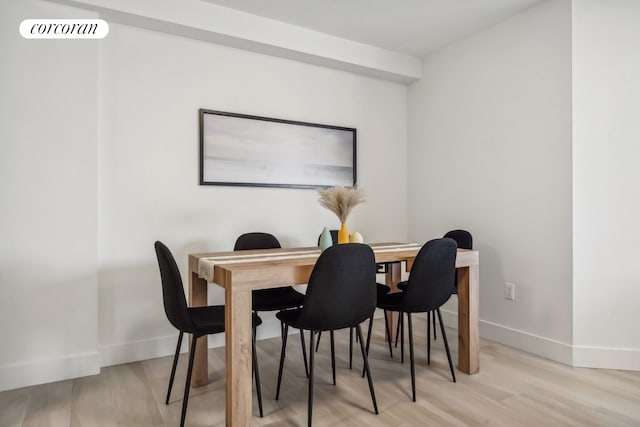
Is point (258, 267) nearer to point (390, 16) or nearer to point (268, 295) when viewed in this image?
point (268, 295)

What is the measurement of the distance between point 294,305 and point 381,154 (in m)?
2.04

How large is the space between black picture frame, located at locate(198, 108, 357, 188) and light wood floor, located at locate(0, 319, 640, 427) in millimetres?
1442

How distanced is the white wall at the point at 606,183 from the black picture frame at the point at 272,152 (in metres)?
1.87

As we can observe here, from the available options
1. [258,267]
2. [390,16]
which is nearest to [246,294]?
[258,267]

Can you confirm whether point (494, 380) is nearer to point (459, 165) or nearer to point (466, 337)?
point (466, 337)

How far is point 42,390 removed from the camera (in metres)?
2.36

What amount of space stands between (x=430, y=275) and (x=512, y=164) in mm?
1438

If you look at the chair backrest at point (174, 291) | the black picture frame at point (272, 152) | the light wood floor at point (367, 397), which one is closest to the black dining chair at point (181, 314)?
the chair backrest at point (174, 291)

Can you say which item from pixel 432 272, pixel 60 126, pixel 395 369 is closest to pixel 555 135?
pixel 432 272

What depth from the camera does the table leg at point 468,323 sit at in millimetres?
2578

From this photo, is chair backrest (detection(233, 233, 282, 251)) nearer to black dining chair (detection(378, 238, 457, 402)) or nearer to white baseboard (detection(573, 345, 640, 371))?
black dining chair (detection(378, 238, 457, 402))

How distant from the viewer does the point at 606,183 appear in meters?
2.67

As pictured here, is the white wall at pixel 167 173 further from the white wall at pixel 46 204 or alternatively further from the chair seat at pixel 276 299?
the chair seat at pixel 276 299

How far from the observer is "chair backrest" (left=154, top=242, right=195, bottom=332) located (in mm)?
1888
